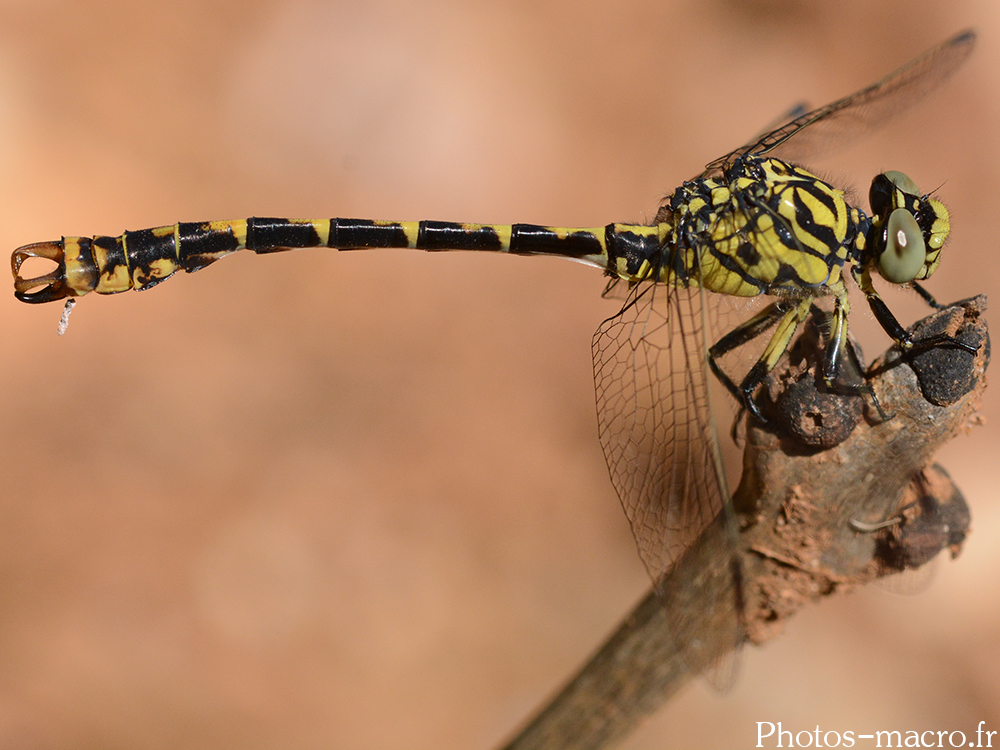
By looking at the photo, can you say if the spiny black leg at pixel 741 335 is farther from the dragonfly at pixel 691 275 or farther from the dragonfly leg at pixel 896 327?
the dragonfly leg at pixel 896 327

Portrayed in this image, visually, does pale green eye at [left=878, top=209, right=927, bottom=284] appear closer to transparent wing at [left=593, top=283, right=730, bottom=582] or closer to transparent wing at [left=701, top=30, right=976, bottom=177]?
transparent wing at [left=593, top=283, right=730, bottom=582]

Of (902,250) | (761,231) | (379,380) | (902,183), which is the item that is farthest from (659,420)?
(379,380)

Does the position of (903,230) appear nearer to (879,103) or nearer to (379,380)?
(879,103)

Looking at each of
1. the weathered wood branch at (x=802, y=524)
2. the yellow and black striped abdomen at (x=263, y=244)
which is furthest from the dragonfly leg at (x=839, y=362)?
the yellow and black striped abdomen at (x=263, y=244)

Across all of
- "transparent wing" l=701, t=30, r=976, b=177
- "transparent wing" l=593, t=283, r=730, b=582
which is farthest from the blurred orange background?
"transparent wing" l=593, t=283, r=730, b=582

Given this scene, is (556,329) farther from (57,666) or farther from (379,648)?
(57,666)

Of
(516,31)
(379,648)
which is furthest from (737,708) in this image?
(516,31)
